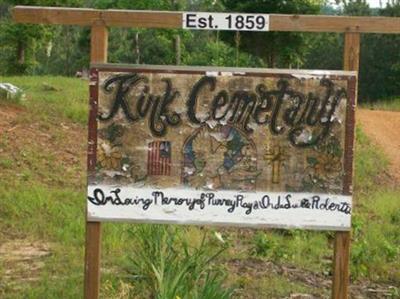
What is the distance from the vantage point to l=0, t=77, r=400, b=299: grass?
4.71 metres

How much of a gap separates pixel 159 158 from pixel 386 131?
40.2ft

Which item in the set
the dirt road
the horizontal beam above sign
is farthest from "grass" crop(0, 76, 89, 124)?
the horizontal beam above sign

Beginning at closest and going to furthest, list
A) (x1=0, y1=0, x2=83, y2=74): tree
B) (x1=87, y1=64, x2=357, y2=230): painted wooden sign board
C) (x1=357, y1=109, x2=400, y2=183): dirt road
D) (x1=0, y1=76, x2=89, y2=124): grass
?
(x1=87, y1=64, x2=357, y2=230): painted wooden sign board < (x1=0, y1=76, x2=89, y2=124): grass < (x1=357, y1=109, x2=400, y2=183): dirt road < (x1=0, y1=0, x2=83, y2=74): tree

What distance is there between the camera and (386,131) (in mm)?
15625

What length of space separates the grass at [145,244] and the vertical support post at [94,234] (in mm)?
377

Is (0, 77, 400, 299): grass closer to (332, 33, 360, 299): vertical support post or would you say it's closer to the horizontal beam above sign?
(332, 33, 360, 299): vertical support post

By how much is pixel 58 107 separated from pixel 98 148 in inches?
304

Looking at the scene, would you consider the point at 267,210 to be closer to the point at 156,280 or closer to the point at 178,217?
the point at 178,217

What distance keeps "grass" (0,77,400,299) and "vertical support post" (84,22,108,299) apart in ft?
1.24

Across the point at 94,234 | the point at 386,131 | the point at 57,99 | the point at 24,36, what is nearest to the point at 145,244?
the point at 94,234

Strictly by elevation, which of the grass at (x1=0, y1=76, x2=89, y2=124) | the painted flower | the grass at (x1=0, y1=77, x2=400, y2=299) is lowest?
the grass at (x1=0, y1=77, x2=400, y2=299)

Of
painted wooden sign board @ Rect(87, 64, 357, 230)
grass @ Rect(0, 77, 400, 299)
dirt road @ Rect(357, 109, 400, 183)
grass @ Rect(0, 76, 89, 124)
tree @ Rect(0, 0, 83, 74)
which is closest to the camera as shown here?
painted wooden sign board @ Rect(87, 64, 357, 230)

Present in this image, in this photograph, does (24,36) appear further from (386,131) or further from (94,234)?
(94,234)

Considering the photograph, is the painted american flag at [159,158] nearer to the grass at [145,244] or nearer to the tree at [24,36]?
the grass at [145,244]
